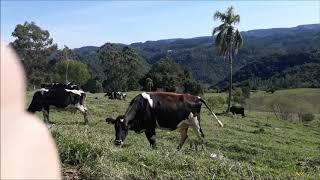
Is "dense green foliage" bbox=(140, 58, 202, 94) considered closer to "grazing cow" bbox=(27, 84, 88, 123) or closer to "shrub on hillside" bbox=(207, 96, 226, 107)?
"shrub on hillside" bbox=(207, 96, 226, 107)

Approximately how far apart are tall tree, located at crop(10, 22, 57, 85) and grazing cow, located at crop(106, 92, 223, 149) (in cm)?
5497

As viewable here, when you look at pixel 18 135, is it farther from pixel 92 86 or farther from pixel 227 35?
pixel 92 86

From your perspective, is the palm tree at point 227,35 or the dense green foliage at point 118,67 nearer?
the palm tree at point 227,35

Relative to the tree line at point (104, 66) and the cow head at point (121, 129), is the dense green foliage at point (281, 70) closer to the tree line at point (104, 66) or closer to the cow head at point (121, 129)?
the tree line at point (104, 66)

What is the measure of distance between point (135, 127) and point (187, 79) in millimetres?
64792

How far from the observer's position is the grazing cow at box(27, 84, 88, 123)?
20.8 m

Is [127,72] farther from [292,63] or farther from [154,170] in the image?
[292,63]

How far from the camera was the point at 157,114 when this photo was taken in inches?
508

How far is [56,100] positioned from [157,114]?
9.16 meters

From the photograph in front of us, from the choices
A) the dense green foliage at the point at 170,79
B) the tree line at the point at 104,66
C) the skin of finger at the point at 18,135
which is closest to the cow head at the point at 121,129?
the skin of finger at the point at 18,135

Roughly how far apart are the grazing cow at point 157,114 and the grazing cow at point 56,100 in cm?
835

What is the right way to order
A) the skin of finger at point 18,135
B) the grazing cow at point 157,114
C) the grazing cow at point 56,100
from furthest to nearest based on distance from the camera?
the grazing cow at point 56,100
the grazing cow at point 157,114
the skin of finger at point 18,135

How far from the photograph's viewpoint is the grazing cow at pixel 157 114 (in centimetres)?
1252

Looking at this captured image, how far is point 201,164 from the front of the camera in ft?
20.5
